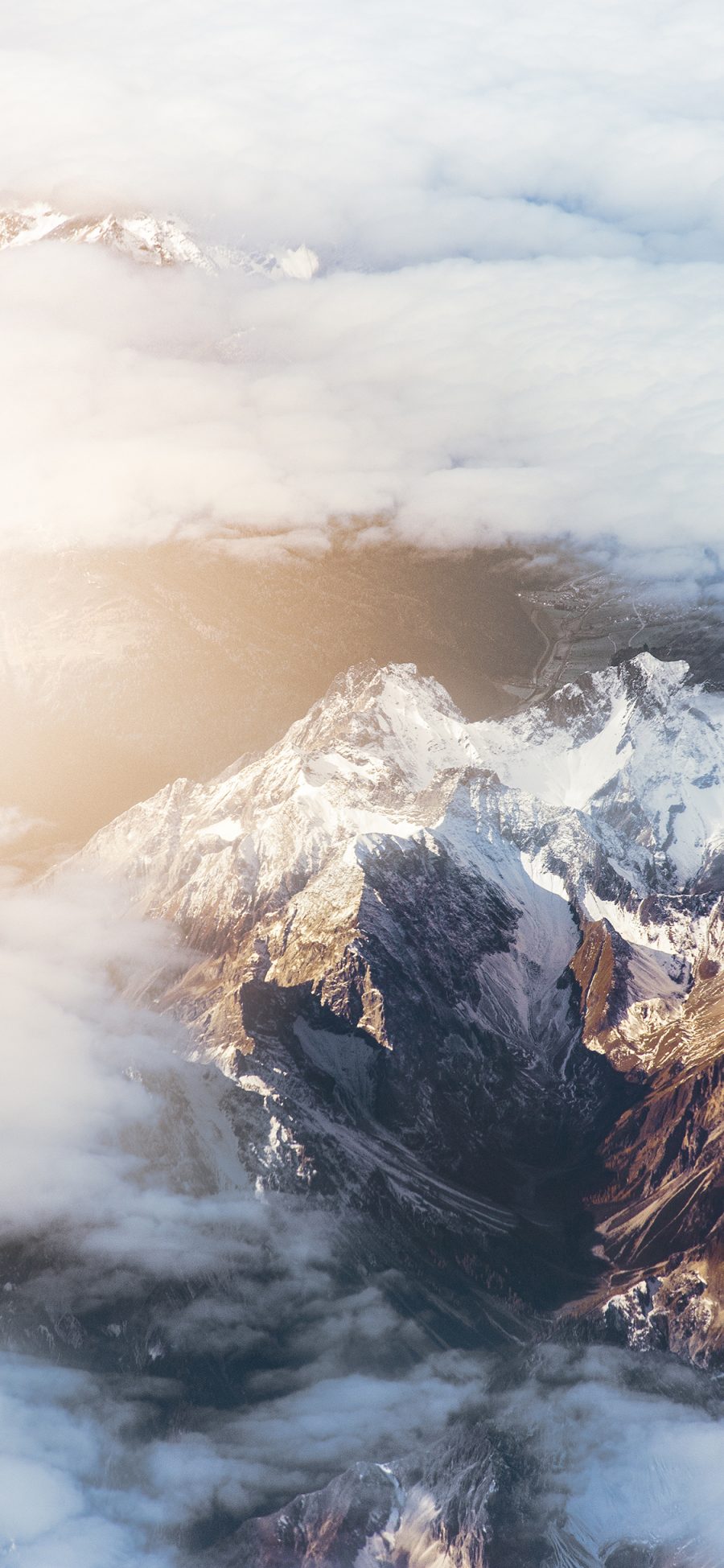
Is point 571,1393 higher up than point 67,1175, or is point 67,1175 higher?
point 67,1175

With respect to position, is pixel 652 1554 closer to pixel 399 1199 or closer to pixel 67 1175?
pixel 399 1199

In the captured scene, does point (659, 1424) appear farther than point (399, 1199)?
No

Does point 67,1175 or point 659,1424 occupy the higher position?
point 67,1175

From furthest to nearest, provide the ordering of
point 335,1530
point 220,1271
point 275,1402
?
point 220,1271, point 275,1402, point 335,1530

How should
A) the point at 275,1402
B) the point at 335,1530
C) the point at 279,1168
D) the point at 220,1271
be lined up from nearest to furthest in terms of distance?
the point at 335,1530 → the point at 275,1402 → the point at 220,1271 → the point at 279,1168

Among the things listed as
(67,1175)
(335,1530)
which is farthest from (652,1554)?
(67,1175)

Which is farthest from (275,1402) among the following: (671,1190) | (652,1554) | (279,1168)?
(671,1190)

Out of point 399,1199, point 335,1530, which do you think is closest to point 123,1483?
point 335,1530

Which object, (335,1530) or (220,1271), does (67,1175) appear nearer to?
(220,1271)

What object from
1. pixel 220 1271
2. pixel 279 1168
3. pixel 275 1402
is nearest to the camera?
pixel 275 1402

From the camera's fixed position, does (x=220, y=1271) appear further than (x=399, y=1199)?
No
